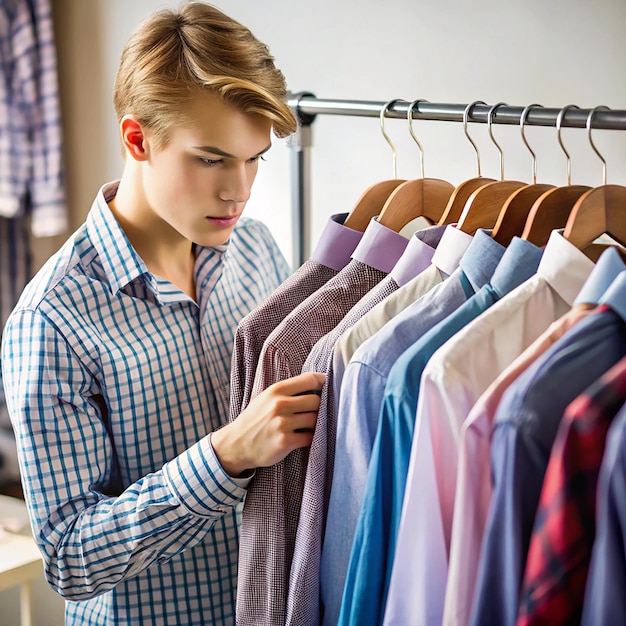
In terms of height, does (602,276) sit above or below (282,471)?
above

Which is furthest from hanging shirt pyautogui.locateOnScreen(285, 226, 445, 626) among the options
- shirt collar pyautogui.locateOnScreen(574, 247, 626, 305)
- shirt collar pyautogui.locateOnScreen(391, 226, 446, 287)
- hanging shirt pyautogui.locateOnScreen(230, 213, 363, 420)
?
shirt collar pyautogui.locateOnScreen(574, 247, 626, 305)

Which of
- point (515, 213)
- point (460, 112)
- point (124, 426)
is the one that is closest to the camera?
point (515, 213)

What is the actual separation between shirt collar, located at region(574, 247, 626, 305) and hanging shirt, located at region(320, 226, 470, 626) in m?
0.15

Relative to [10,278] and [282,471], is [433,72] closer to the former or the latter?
[282,471]

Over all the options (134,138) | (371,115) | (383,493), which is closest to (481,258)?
(383,493)

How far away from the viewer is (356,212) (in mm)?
1094

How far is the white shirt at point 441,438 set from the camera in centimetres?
78

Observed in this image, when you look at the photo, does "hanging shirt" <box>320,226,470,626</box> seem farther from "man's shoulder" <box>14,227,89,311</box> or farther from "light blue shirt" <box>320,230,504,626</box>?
"man's shoulder" <box>14,227,89,311</box>

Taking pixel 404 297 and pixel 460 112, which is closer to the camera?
pixel 404 297

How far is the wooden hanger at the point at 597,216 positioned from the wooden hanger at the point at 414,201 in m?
0.24

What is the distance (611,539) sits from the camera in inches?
24.7

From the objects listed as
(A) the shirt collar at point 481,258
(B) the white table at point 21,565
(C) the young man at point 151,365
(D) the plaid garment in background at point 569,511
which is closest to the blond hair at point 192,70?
(C) the young man at point 151,365

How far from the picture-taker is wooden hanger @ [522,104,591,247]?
0.90 metres

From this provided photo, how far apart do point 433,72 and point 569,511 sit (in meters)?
0.97
